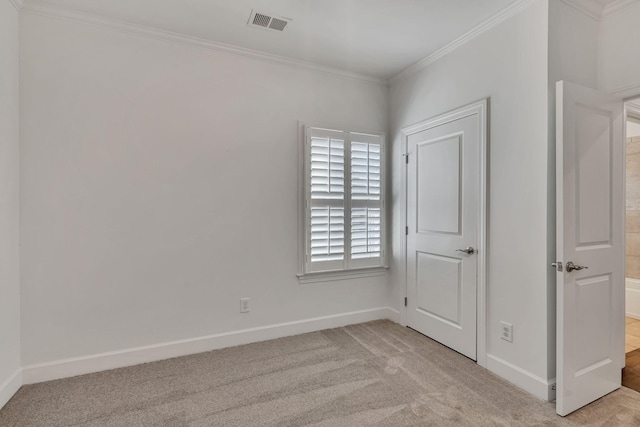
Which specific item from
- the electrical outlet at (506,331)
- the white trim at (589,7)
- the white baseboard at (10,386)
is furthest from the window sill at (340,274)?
the white trim at (589,7)

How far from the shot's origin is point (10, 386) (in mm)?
2133

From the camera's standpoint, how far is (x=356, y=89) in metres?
3.49

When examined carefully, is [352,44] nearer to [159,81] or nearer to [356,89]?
[356,89]

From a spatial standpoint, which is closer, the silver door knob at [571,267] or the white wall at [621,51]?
the silver door knob at [571,267]

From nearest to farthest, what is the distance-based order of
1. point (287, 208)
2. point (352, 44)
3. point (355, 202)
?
point (352, 44) < point (287, 208) < point (355, 202)

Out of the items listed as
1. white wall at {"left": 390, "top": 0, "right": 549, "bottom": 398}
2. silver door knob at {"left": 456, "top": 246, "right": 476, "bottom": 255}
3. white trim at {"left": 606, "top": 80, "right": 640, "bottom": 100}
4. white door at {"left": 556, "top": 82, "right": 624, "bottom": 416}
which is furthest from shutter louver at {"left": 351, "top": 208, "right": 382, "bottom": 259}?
white trim at {"left": 606, "top": 80, "right": 640, "bottom": 100}

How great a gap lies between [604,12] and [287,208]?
2.88m

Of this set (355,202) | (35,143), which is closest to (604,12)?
(355,202)

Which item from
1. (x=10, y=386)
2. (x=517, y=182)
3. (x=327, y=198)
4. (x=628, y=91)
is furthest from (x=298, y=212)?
(x=628, y=91)

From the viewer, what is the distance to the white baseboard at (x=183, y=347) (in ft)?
7.74

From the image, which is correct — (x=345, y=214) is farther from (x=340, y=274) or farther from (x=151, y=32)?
(x=151, y=32)

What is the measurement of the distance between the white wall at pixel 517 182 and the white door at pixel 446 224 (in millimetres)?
141

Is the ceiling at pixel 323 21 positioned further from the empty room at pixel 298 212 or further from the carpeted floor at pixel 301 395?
the carpeted floor at pixel 301 395

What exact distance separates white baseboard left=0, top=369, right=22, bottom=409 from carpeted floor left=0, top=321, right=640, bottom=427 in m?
0.04
